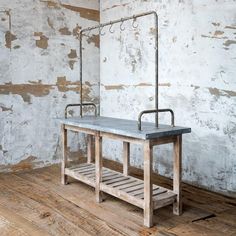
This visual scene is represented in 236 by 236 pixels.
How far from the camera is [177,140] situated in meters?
2.70

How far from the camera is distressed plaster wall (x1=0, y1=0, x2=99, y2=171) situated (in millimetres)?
3986

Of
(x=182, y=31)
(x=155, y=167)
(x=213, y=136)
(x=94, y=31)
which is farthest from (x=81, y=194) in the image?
(x=94, y=31)

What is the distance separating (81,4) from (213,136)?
2.73 m

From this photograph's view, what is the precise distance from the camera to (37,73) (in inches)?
166

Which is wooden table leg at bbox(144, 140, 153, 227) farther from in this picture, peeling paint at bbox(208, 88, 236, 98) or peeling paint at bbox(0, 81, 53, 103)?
peeling paint at bbox(0, 81, 53, 103)

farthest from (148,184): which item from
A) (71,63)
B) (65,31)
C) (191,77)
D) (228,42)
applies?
(65,31)

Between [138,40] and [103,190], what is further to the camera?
[138,40]

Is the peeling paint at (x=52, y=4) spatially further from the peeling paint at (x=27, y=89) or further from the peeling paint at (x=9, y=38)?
the peeling paint at (x=27, y=89)

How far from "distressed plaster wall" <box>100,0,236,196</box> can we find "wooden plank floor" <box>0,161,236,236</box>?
0.37 m

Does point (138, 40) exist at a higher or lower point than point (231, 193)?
higher

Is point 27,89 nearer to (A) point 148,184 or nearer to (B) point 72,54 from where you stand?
(B) point 72,54

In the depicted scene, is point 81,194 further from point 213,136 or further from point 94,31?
point 94,31

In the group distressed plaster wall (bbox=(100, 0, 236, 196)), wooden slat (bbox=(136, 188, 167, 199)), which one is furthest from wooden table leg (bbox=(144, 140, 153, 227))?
distressed plaster wall (bbox=(100, 0, 236, 196))

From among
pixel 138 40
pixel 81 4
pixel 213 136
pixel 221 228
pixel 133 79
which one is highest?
pixel 81 4
